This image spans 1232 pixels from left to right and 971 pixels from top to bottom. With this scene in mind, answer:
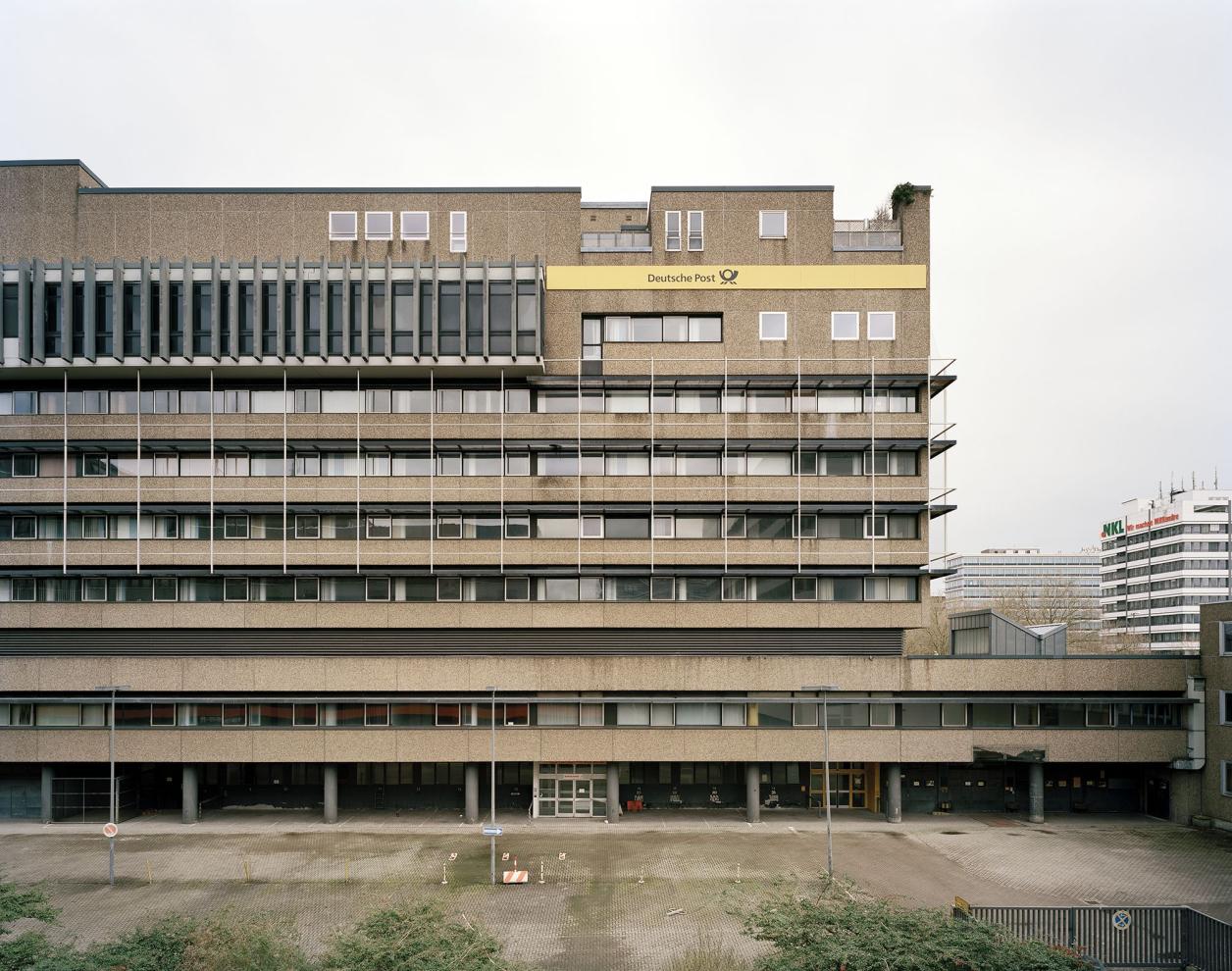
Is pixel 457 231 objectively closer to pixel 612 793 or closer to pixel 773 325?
pixel 773 325

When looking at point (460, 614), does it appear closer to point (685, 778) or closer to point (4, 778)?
point (685, 778)

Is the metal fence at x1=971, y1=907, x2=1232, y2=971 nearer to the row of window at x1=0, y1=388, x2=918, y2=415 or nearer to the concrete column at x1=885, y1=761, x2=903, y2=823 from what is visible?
the concrete column at x1=885, y1=761, x2=903, y2=823

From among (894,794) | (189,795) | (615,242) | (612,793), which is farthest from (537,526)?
(894,794)

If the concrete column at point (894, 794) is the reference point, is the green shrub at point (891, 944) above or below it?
above

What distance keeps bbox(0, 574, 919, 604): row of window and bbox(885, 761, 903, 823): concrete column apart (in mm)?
8789

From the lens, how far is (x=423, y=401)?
41.8 meters

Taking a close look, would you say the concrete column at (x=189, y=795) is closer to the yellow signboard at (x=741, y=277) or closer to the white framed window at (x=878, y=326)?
the yellow signboard at (x=741, y=277)

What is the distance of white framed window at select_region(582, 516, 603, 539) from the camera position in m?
41.2

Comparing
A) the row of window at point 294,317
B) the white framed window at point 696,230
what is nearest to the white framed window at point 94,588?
the row of window at point 294,317

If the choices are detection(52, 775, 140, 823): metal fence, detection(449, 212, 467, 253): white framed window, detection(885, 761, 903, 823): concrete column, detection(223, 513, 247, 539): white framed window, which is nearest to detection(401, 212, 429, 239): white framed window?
detection(449, 212, 467, 253): white framed window

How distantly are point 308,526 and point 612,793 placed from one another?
21.1 meters

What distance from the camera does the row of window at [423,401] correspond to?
41.7 metres

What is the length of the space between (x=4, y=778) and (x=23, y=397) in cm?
2035

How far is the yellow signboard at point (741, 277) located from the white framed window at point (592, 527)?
12330mm
